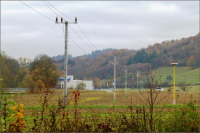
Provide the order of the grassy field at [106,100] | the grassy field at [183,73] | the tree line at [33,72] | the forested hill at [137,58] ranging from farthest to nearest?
the grassy field at [183,73] < the forested hill at [137,58] < the tree line at [33,72] < the grassy field at [106,100]

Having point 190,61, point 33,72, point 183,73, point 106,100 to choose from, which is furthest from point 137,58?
point 106,100

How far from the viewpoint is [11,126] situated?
8031mm

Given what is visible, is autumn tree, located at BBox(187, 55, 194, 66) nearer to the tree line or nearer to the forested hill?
the forested hill

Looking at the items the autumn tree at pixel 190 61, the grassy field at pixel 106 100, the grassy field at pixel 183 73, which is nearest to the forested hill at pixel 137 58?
the autumn tree at pixel 190 61

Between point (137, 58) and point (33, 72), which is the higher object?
point (137, 58)

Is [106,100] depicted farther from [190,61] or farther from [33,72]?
[190,61]

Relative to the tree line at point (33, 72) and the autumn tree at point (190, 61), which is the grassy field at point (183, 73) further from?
the tree line at point (33, 72)

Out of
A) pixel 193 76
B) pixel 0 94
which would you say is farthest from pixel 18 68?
pixel 0 94

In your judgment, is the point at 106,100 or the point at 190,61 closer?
the point at 106,100

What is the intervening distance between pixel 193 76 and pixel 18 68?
50.7 metres

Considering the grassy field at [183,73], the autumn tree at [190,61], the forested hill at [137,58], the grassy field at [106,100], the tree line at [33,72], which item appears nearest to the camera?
the grassy field at [106,100]

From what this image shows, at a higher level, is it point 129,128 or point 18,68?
point 18,68

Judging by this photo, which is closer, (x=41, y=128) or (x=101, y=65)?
(x=41, y=128)

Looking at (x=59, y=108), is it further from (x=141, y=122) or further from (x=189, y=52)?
(x=189, y=52)
